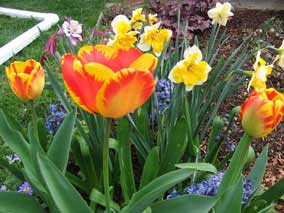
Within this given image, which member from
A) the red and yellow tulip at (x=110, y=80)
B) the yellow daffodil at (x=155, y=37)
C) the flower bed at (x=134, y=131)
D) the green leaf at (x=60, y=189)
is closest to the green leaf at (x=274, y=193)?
the flower bed at (x=134, y=131)

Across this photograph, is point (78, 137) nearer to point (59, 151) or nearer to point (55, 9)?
point (59, 151)

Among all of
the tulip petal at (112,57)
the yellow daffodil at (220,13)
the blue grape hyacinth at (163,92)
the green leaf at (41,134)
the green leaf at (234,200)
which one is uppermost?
the yellow daffodil at (220,13)

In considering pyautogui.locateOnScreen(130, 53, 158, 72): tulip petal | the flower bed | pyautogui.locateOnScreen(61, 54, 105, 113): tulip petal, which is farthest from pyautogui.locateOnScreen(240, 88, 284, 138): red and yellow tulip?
pyautogui.locateOnScreen(61, 54, 105, 113): tulip petal

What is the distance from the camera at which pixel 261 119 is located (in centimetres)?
126

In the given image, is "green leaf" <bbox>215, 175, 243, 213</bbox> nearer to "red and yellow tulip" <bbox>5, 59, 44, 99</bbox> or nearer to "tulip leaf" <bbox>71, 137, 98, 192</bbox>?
"red and yellow tulip" <bbox>5, 59, 44, 99</bbox>

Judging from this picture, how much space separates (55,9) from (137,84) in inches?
184

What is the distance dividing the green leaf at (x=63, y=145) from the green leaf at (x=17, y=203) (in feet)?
0.46

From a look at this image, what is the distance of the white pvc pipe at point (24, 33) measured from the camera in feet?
13.4

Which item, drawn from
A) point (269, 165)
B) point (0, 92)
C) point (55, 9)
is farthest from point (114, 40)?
point (55, 9)

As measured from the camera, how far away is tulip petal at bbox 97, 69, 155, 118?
3.42 ft

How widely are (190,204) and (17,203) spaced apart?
53cm

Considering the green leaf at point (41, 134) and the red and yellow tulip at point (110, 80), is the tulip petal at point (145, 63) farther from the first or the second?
the green leaf at point (41, 134)

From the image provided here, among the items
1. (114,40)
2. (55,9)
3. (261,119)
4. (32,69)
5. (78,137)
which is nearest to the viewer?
(261,119)

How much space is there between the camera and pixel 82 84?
110 centimetres
